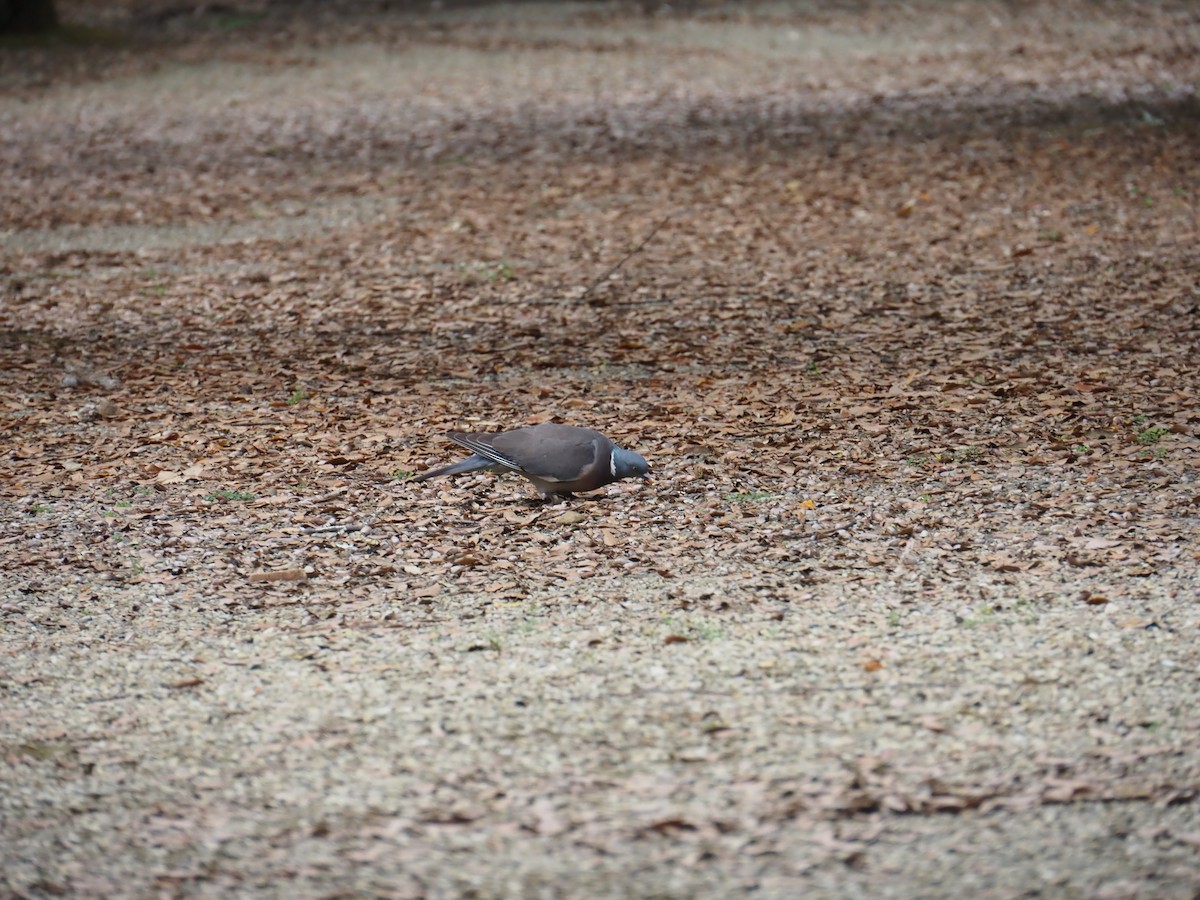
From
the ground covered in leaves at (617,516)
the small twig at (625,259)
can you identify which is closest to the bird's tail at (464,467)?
the ground covered in leaves at (617,516)

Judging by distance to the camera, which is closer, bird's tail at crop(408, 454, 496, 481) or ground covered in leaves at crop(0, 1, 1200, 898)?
ground covered in leaves at crop(0, 1, 1200, 898)

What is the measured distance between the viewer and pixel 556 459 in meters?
4.85

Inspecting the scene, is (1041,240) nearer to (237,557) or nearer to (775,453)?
(775,453)

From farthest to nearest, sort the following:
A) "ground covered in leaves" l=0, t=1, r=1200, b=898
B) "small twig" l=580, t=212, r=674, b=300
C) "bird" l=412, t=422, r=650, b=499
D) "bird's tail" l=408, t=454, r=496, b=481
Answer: "small twig" l=580, t=212, r=674, b=300
"bird's tail" l=408, t=454, r=496, b=481
"bird" l=412, t=422, r=650, b=499
"ground covered in leaves" l=0, t=1, r=1200, b=898

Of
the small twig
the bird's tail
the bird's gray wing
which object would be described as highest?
the bird's gray wing

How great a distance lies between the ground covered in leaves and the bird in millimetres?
151

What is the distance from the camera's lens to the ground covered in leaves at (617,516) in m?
3.12

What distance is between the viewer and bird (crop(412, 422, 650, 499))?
4.85m

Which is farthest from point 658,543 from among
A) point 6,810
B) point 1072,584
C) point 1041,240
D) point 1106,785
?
point 1041,240

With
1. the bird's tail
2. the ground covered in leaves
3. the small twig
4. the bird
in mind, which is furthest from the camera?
the small twig

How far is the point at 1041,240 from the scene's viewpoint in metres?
8.23

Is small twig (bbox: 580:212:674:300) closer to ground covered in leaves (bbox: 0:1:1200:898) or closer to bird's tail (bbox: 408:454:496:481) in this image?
ground covered in leaves (bbox: 0:1:1200:898)

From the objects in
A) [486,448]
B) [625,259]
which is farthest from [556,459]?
[625,259]

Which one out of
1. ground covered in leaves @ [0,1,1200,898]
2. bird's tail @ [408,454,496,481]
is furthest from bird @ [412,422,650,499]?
ground covered in leaves @ [0,1,1200,898]
